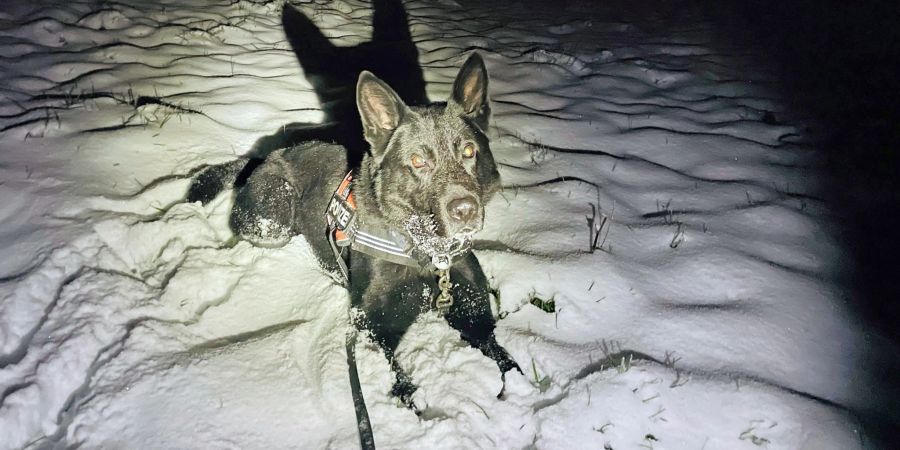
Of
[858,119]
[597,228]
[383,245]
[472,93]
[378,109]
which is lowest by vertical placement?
[597,228]

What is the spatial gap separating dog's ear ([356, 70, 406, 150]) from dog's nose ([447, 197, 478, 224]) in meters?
0.81

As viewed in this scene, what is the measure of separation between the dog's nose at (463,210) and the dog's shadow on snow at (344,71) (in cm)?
144

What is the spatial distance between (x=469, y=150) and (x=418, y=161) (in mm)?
353

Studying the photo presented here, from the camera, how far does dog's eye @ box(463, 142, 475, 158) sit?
2.98m

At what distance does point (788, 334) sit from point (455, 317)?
2022 millimetres

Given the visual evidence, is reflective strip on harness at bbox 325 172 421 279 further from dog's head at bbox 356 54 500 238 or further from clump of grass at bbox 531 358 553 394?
clump of grass at bbox 531 358 553 394

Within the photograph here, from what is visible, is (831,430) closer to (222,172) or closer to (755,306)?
(755,306)

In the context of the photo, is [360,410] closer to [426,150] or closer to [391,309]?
[391,309]

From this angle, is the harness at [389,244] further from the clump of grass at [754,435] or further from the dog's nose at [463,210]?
the clump of grass at [754,435]

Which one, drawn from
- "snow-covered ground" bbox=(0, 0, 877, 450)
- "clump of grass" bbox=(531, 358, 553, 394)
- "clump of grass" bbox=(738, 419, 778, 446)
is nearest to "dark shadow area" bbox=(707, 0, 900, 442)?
"snow-covered ground" bbox=(0, 0, 877, 450)

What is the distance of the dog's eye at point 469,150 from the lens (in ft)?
9.79

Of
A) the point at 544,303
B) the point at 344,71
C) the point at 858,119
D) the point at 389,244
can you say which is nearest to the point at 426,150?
the point at 389,244

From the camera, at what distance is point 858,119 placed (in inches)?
230

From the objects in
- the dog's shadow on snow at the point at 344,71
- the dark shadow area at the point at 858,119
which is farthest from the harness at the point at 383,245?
the dark shadow area at the point at 858,119
